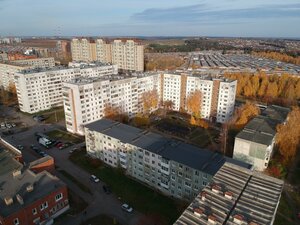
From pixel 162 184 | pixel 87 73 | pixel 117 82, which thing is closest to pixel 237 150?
pixel 162 184

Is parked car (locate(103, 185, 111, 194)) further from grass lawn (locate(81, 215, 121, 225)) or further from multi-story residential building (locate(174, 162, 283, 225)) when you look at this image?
multi-story residential building (locate(174, 162, 283, 225))

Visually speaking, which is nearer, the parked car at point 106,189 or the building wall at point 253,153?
the parked car at point 106,189

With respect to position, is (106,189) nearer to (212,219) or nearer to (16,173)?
(16,173)

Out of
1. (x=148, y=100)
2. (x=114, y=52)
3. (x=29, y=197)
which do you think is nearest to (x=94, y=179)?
(x=29, y=197)

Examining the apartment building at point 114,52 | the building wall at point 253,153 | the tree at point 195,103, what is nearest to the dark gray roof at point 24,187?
the building wall at point 253,153

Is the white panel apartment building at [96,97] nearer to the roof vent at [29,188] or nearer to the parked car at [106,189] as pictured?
the parked car at [106,189]

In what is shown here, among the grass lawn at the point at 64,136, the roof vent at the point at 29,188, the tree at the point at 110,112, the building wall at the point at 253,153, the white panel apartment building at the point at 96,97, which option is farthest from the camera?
the tree at the point at 110,112

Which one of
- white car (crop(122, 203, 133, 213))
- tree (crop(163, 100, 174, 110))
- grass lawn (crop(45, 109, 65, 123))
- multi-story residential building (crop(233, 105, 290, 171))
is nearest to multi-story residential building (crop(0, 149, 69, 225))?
white car (crop(122, 203, 133, 213))
